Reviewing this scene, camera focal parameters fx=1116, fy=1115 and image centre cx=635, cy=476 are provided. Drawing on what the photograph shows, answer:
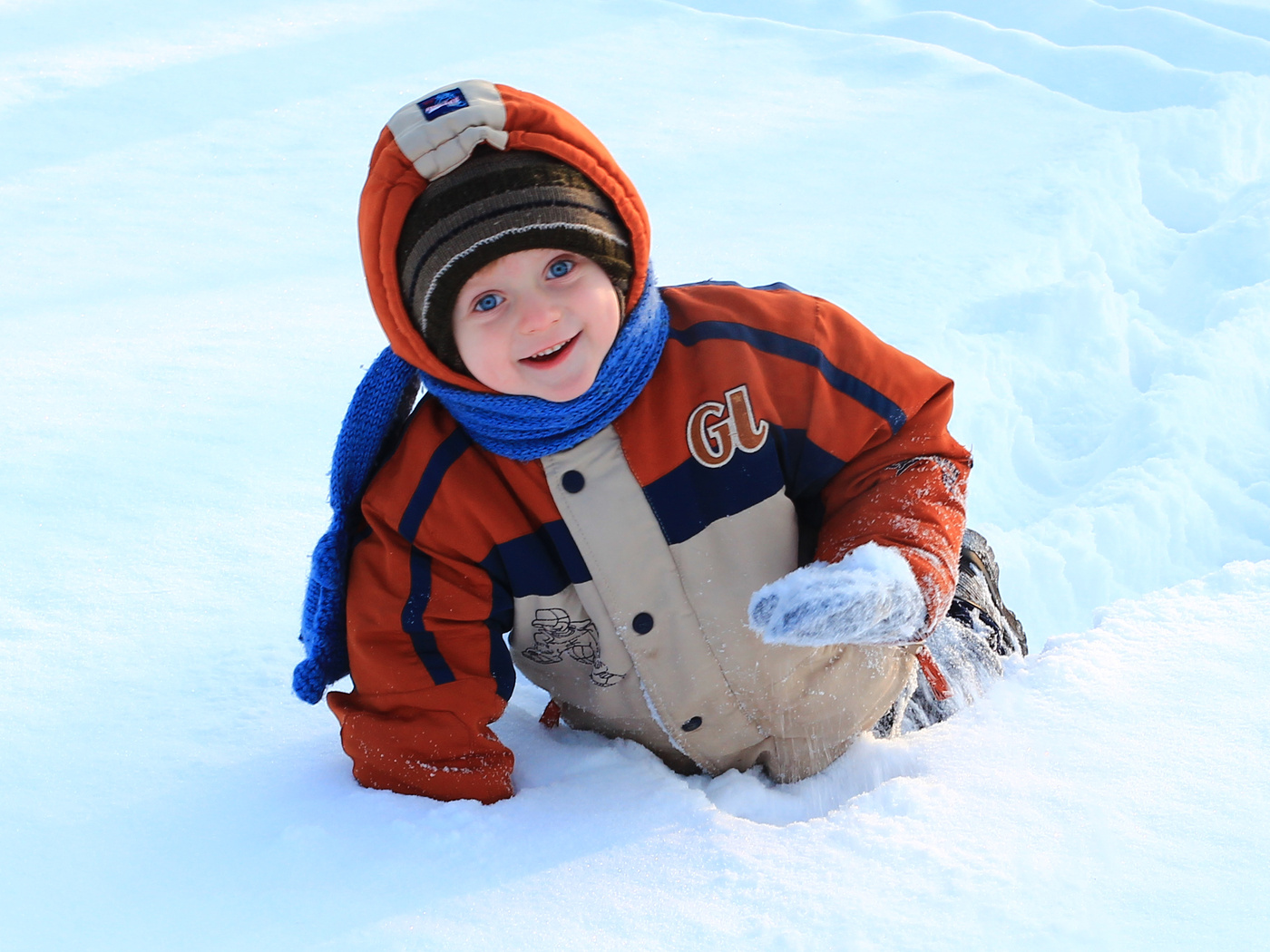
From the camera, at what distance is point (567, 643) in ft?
4.94

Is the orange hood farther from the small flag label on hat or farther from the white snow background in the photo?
the white snow background

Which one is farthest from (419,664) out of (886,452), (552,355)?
(886,452)

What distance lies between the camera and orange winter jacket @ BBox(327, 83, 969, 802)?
55.1 inches

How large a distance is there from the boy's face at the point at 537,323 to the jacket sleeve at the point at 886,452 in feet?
1.06

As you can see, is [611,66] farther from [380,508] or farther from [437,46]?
[380,508]

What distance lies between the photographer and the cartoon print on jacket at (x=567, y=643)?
1481 millimetres

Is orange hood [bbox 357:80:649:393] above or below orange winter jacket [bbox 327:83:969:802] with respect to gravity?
above

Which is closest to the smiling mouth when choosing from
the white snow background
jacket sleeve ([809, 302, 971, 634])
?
jacket sleeve ([809, 302, 971, 634])

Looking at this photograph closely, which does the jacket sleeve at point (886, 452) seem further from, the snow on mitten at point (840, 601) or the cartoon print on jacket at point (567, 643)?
the cartoon print on jacket at point (567, 643)

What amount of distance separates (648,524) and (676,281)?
1729mm

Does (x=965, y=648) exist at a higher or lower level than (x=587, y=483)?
lower

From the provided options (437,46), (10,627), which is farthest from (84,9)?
(10,627)

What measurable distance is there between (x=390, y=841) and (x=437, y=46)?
4.40 meters

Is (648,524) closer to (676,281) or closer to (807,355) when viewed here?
(807,355)
